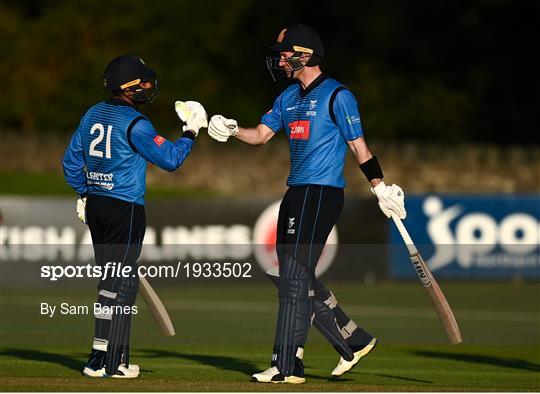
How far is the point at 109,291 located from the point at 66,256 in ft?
4.25

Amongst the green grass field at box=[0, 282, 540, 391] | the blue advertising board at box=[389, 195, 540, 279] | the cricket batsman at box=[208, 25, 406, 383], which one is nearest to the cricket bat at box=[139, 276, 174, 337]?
the green grass field at box=[0, 282, 540, 391]

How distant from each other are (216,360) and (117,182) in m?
2.77

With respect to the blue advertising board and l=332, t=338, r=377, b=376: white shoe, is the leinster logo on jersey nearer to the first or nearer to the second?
l=332, t=338, r=377, b=376: white shoe

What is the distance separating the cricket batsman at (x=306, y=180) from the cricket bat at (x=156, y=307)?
76 cm

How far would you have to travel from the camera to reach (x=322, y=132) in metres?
11.0

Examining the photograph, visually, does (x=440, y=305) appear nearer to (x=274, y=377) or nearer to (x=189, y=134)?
(x=274, y=377)

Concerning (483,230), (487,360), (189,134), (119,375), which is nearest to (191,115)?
(189,134)

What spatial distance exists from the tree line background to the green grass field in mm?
24675

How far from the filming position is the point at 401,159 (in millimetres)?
34906

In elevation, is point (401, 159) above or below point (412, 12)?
below

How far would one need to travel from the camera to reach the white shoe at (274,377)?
36.2 ft

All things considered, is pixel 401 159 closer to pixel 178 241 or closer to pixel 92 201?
pixel 178 241

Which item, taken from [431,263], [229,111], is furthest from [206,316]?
[229,111]

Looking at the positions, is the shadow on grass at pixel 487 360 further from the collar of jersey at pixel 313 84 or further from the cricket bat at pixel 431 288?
the collar of jersey at pixel 313 84
